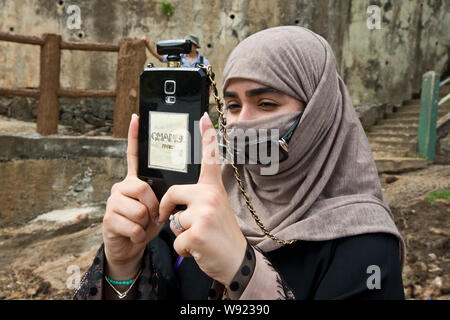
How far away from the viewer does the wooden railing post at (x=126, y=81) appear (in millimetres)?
4277

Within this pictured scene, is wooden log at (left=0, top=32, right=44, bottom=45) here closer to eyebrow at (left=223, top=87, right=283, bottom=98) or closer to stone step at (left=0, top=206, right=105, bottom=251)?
stone step at (left=0, top=206, right=105, bottom=251)

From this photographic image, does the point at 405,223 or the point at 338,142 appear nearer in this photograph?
the point at 338,142

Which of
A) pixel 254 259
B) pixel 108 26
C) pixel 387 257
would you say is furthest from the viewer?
pixel 108 26

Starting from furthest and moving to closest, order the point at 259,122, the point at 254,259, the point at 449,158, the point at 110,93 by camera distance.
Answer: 1. the point at 449,158
2. the point at 110,93
3. the point at 259,122
4. the point at 254,259

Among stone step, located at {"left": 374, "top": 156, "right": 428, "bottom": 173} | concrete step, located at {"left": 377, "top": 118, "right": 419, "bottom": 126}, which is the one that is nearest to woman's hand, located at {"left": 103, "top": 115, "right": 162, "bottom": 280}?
stone step, located at {"left": 374, "top": 156, "right": 428, "bottom": 173}

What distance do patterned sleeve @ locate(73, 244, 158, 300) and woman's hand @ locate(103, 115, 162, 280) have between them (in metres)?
0.06

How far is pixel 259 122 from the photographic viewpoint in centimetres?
112

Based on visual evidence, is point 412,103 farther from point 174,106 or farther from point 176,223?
point 176,223

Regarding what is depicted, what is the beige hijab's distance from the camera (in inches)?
41.9

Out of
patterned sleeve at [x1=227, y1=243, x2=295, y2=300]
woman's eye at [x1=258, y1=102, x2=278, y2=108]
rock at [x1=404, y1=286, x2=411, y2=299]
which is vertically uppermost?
woman's eye at [x1=258, y1=102, x2=278, y2=108]

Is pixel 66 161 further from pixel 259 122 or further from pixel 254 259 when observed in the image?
pixel 254 259

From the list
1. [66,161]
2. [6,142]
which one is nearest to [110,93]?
[66,161]
